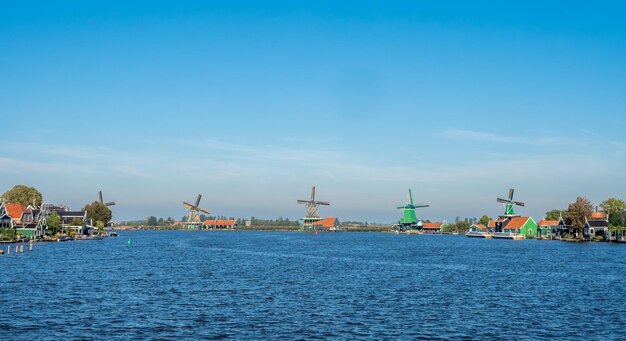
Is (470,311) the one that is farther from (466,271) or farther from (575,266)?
(575,266)

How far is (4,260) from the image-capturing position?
83.8 m

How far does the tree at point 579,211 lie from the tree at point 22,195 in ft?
538

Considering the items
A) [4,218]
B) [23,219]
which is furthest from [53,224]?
[4,218]

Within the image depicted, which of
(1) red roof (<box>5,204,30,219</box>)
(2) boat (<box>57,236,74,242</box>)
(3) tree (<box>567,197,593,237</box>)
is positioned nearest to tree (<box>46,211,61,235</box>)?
(2) boat (<box>57,236,74,242</box>)

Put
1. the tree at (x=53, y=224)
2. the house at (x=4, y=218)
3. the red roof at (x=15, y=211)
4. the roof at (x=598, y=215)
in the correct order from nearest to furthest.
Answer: the house at (x=4, y=218), the red roof at (x=15, y=211), the tree at (x=53, y=224), the roof at (x=598, y=215)

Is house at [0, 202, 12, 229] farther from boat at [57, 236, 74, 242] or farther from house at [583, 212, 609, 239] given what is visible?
house at [583, 212, 609, 239]

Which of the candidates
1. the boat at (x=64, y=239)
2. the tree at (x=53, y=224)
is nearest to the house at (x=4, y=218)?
the boat at (x=64, y=239)

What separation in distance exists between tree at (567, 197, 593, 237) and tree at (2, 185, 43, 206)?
538 ft

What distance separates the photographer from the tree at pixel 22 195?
17625cm

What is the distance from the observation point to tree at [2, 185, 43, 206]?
578ft

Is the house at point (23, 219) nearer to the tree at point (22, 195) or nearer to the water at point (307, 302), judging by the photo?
the tree at point (22, 195)

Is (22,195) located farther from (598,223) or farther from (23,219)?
(598,223)

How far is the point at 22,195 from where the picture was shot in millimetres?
177750

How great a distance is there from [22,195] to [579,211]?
562 feet
